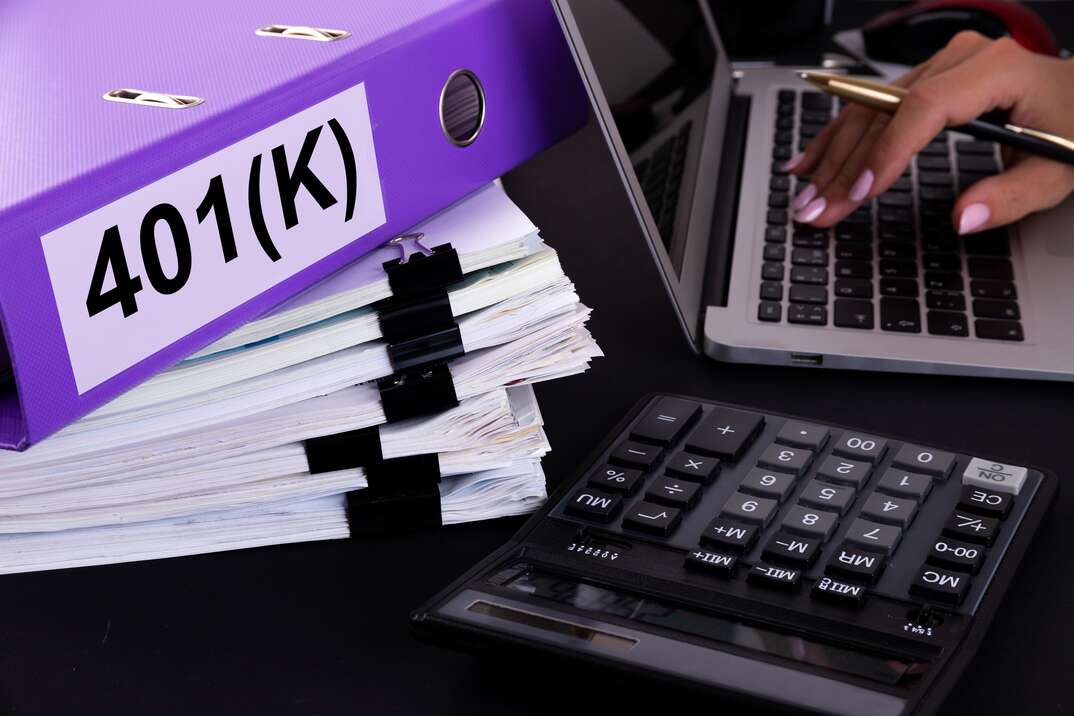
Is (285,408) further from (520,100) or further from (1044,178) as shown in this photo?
(1044,178)

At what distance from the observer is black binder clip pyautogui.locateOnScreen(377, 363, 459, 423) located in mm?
507

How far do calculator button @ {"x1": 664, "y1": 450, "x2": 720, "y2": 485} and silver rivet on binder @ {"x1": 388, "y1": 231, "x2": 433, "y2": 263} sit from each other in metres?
0.15

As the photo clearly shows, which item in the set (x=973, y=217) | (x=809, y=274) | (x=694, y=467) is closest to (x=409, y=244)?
(x=694, y=467)

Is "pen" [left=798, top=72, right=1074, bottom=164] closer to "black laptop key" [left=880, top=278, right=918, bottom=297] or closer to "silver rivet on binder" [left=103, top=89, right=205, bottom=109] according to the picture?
"black laptop key" [left=880, top=278, right=918, bottom=297]

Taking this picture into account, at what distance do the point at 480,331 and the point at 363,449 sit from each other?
2.9 inches

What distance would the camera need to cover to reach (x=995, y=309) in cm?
65

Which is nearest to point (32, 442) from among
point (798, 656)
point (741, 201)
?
point (798, 656)

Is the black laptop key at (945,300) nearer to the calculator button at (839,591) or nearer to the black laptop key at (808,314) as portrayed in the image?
the black laptop key at (808,314)

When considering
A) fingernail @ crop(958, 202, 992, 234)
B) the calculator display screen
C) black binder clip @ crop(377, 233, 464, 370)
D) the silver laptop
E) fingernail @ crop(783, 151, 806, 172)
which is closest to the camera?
the calculator display screen

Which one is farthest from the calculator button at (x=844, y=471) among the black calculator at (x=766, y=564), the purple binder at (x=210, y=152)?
the purple binder at (x=210, y=152)

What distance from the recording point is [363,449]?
511 millimetres

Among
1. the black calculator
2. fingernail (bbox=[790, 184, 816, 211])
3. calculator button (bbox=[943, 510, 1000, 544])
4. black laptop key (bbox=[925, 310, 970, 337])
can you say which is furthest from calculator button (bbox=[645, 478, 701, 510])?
fingernail (bbox=[790, 184, 816, 211])

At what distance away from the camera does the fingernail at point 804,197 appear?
0.77 meters

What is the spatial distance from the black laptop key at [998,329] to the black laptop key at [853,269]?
0.08 m
